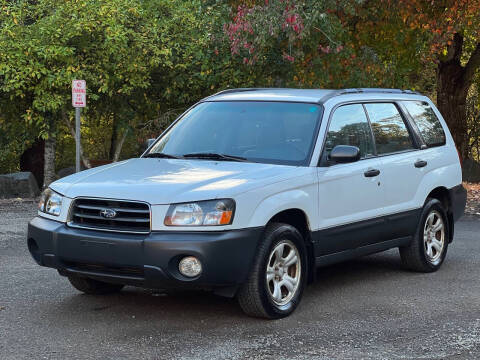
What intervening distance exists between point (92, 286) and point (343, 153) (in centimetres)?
238

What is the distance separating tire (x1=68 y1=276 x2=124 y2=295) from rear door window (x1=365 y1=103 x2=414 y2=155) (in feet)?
8.73

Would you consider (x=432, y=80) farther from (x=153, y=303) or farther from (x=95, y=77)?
(x=153, y=303)

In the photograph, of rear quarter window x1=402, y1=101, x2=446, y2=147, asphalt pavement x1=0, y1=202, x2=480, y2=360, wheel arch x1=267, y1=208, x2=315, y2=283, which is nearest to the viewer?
asphalt pavement x1=0, y1=202, x2=480, y2=360

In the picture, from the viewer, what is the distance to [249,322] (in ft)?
22.1

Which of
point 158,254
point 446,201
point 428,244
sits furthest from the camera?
point 446,201

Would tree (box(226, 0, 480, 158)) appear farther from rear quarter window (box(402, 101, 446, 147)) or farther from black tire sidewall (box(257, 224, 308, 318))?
black tire sidewall (box(257, 224, 308, 318))

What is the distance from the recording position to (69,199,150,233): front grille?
6.32m

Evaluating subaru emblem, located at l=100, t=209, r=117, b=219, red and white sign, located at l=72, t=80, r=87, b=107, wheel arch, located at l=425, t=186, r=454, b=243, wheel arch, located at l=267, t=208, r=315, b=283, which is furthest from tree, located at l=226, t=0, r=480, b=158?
subaru emblem, located at l=100, t=209, r=117, b=219

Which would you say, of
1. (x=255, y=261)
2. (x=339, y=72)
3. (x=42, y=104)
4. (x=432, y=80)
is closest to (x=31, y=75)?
(x=42, y=104)

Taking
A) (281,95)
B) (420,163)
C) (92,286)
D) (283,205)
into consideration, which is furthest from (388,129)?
(92,286)

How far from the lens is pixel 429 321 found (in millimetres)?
6812

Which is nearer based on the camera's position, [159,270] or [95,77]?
[159,270]

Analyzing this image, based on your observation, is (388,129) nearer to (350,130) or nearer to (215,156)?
(350,130)

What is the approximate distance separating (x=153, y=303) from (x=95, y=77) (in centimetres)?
1146
